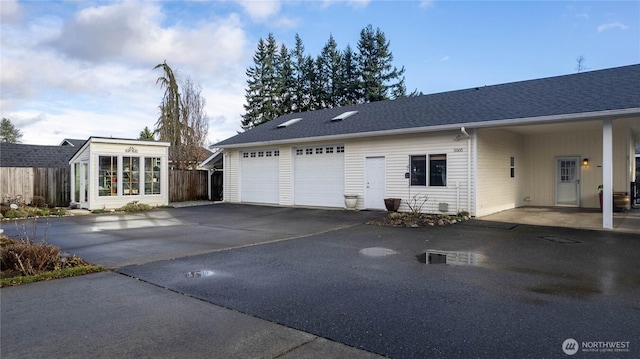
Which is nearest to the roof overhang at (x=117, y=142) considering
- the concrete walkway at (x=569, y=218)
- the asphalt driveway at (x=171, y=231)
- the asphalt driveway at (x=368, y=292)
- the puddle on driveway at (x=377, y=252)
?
the asphalt driveway at (x=171, y=231)

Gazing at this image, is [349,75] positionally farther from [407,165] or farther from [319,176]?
[407,165]

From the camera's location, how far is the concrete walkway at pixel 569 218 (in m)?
10.1

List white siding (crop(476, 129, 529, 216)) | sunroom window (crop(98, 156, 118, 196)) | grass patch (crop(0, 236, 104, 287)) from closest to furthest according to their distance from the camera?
1. grass patch (crop(0, 236, 104, 287))
2. white siding (crop(476, 129, 529, 216))
3. sunroom window (crop(98, 156, 118, 196))

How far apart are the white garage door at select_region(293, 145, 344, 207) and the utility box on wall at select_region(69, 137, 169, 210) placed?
6.84 meters

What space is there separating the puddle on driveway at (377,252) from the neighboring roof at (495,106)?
6.03 metres

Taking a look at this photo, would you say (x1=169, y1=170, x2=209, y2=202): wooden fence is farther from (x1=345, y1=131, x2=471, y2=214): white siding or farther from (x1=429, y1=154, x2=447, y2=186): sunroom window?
(x1=429, y1=154, x2=447, y2=186): sunroom window

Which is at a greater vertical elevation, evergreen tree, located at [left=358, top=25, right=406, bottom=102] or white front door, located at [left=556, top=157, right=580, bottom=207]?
evergreen tree, located at [left=358, top=25, right=406, bottom=102]

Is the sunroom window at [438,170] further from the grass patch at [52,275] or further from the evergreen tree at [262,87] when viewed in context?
the evergreen tree at [262,87]

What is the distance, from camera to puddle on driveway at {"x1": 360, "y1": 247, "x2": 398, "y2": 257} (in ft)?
23.3

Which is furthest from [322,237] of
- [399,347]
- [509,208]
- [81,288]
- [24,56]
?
[24,56]

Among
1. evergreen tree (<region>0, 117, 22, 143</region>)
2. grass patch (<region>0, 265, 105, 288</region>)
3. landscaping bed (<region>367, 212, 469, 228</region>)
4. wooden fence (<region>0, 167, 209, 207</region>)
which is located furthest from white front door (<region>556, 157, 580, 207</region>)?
evergreen tree (<region>0, 117, 22, 143</region>)

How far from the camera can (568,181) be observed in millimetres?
14938

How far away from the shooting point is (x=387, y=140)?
1404 centimetres

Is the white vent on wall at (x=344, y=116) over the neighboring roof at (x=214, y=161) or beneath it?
over
